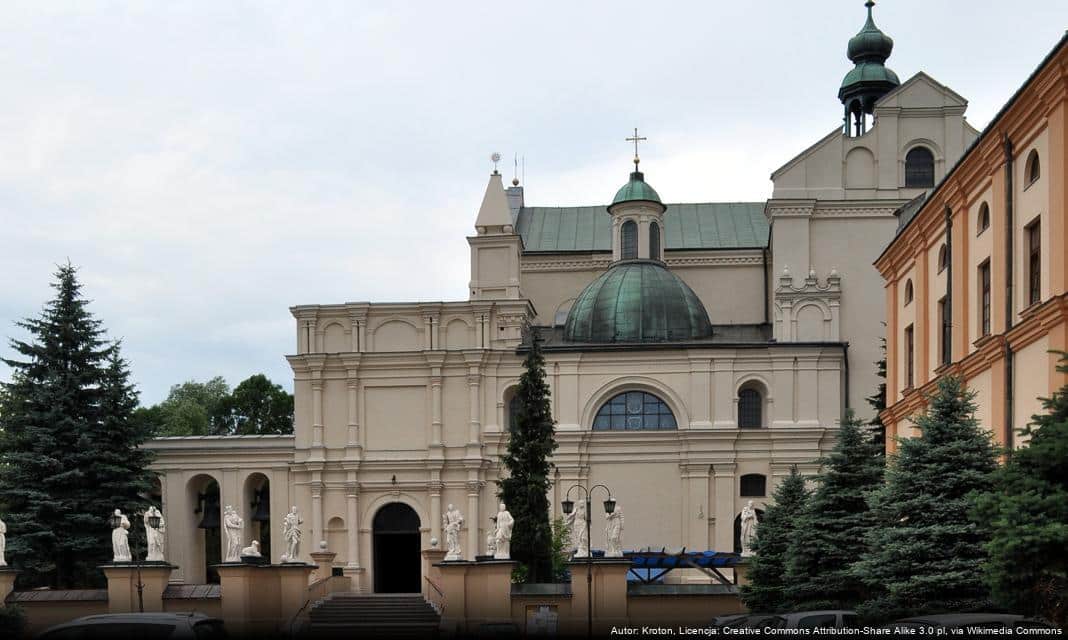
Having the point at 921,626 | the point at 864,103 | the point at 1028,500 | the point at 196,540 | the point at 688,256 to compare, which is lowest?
the point at 196,540

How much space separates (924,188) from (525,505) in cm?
2368

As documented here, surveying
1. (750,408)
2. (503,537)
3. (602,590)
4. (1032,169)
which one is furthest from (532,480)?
(1032,169)

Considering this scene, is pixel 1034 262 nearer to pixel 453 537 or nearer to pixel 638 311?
pixel 453 537

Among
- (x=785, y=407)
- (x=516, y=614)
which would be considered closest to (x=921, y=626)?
(x=516, y=614)

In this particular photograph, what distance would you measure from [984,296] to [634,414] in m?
28.3

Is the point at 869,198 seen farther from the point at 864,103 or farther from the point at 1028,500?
the point at 1028,500

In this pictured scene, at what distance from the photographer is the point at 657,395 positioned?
58094mm

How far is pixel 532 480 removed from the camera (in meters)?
45.7

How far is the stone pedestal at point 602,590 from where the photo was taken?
37375 millimetres

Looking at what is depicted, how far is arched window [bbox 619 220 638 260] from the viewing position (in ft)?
206

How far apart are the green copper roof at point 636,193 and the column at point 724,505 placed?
41.6 feet

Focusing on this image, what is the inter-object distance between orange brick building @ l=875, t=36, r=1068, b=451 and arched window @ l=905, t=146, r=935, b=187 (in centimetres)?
2157

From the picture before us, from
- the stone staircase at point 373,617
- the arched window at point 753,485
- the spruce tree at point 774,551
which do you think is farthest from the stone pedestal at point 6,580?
the arched window at point 753,485

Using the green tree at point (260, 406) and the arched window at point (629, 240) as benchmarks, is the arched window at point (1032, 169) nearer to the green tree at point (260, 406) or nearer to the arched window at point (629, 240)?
the arched window at point (629, 240)
